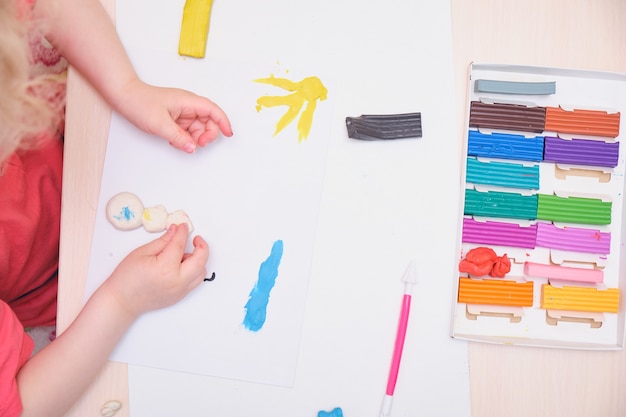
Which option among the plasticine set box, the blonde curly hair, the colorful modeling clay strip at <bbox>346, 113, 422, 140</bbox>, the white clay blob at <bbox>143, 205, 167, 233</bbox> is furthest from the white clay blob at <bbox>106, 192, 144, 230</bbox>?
the plasticine set box

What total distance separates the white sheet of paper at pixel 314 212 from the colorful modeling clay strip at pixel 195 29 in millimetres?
11

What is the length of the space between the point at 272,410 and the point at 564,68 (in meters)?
0.51

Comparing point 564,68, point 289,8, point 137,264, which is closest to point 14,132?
point 137,264

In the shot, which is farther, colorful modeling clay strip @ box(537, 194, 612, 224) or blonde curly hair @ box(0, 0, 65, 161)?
colorful modeling clay strip @ box(537, 194, 612, 224)


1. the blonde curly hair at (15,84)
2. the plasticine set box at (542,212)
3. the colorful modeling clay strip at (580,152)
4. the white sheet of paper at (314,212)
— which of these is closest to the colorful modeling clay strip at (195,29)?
the white sheet of paper at (314,212)

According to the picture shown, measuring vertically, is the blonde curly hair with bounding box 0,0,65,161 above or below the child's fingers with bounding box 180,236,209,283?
above

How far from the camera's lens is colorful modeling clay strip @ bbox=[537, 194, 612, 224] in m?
0.61

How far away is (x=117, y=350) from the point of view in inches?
24.1

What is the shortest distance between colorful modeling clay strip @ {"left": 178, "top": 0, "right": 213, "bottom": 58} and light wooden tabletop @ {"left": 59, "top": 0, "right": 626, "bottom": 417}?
92 millimetres

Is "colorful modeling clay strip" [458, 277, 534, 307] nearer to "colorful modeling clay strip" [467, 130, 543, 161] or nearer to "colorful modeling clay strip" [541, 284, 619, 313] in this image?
"colorful modeling clay strip" [541, 284, 619, 313]

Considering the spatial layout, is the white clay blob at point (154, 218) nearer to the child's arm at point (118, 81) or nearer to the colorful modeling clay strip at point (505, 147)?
the child's arm at point (118, 81)

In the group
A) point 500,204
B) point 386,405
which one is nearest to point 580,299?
point 500,204

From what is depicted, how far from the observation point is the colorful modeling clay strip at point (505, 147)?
0.62 meters

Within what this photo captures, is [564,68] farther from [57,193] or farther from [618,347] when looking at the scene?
[57,193]
